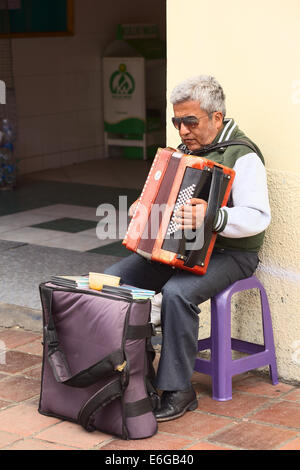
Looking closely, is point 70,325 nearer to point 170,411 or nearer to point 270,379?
point 170,411

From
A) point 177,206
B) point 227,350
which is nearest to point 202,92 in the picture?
point 177,206

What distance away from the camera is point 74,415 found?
3.42 metres

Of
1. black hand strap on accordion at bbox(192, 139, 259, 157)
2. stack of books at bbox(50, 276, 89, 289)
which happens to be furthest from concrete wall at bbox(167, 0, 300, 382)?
stack of books at bbox(50, 276, 89, 289)

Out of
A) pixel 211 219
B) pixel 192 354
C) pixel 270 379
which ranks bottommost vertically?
pixel 270 379

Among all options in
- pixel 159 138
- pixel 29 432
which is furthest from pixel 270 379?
pixel 159 138

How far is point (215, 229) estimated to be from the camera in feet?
11.4

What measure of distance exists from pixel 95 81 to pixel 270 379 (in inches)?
261

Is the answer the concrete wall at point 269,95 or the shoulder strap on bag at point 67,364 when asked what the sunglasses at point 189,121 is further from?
the shoulder strap on bag at point 67,364

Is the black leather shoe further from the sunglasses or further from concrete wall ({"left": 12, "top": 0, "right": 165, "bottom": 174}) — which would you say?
concrete wall ({"left": 12, "top": 0, "right": 165, "bottom": 174})

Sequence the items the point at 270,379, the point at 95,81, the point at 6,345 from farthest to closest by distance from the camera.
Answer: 1. the point at 95,81
2. the point at 6,345
3. the point at 270,379

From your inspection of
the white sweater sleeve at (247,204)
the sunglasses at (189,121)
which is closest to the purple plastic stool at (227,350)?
the white sweater sleeve at (247,204)

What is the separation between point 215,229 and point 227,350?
543mm

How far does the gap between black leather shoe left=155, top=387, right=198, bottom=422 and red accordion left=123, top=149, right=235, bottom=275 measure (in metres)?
0.52

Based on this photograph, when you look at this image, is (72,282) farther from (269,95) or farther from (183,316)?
(269,95)
